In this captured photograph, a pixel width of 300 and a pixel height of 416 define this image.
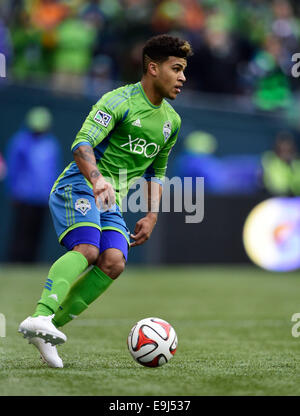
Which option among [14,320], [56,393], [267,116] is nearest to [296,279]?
[267,116]

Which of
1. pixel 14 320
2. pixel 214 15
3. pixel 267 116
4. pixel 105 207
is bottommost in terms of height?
pixel 14 320

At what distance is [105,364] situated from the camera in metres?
5.33

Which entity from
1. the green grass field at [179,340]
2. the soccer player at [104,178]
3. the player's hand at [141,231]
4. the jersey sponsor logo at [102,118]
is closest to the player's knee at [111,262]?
the soccer player at [104,178]

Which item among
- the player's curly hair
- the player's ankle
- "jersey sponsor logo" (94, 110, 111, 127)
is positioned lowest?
the player's ankle

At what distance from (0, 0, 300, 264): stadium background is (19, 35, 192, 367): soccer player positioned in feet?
28.0

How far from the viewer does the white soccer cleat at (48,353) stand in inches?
198

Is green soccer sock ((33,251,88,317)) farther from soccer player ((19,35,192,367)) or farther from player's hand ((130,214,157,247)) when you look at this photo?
player's hand ((130,214,157,247))

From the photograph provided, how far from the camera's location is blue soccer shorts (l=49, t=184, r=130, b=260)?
540 centimetres

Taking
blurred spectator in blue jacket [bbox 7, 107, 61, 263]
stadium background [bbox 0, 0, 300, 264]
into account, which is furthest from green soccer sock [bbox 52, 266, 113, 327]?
stadium background [bbox 0, 0, 300, 264]

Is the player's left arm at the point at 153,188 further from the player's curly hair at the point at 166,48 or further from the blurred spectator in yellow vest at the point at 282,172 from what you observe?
the blurred spectator in yellow vest at the point at 282,172

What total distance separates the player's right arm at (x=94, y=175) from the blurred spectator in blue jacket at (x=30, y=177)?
884cm

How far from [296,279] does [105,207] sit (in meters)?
→ 8.65

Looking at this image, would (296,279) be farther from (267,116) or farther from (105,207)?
(105,207)

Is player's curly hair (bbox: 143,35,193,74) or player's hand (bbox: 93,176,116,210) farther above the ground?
player's curly hair (bbox: 143,35,193,74)
